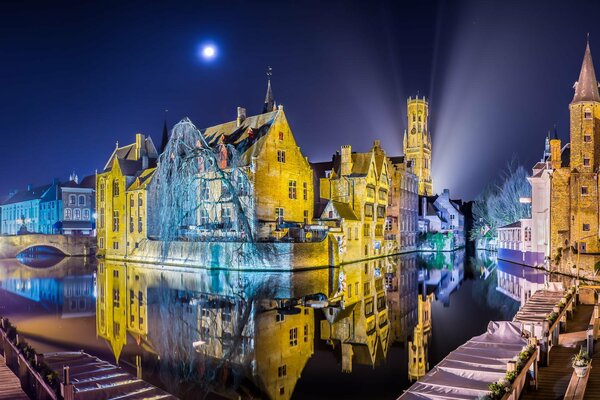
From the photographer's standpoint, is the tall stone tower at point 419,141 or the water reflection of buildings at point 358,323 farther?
the tall stone tower at point 419,141

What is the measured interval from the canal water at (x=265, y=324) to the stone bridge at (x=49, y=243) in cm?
3230

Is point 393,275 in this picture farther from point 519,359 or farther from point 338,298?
point 519,359

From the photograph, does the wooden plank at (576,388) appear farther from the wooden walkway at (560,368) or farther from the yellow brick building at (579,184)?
the yellow brick building at (579,184)

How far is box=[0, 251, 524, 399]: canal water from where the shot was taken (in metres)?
15.9

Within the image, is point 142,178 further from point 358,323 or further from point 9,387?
point 9,387

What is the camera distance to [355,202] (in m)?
61.8

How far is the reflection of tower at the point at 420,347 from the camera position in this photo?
16692 mm

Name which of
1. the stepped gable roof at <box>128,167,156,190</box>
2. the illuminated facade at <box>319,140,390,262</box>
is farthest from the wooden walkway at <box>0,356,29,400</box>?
the stepped gable roof at <box>128,167,156,190</box>

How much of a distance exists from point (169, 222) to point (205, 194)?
4.05 m

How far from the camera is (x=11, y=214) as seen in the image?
12812cm

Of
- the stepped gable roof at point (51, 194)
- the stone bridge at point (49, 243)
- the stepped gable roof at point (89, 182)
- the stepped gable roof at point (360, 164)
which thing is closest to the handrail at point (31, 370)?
the stepped gable roof at point (360, 164)

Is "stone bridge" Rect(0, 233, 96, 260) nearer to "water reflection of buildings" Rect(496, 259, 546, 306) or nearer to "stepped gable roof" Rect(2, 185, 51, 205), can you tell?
"stepped gable roof" Rect(2, 185, 51, 205)

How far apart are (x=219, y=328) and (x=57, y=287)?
2357 cm

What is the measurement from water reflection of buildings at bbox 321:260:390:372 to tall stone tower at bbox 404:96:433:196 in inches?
4476
